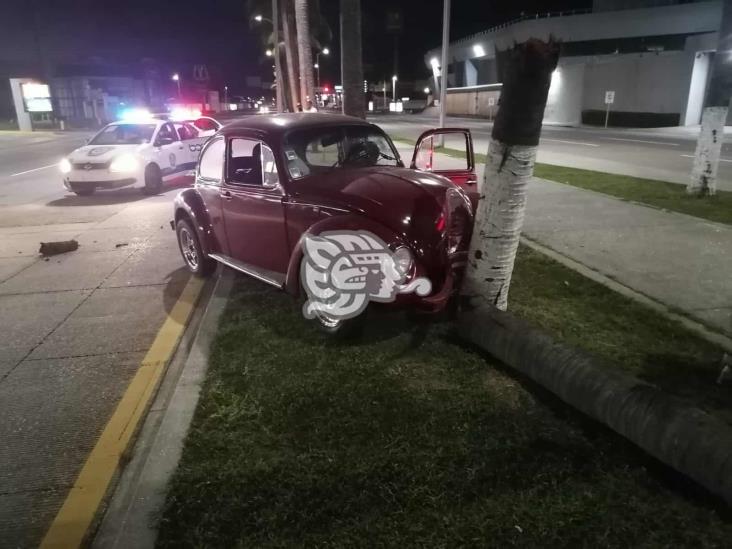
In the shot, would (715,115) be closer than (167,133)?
Yes

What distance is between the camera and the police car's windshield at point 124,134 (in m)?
13.3

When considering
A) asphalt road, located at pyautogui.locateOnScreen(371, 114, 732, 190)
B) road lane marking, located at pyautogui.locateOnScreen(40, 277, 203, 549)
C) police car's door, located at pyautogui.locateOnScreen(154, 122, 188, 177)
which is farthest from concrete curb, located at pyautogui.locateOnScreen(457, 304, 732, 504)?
police car's door, located at pyautogui.locateOnScreen(154, 122, 188, 177)

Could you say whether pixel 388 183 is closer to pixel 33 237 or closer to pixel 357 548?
pixel 357 548

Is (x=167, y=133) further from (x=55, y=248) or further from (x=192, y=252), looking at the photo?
(x=192, y=252)

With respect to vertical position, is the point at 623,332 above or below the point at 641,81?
below

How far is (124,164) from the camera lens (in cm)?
1238

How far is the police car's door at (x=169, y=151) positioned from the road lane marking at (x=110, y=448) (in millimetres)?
9056

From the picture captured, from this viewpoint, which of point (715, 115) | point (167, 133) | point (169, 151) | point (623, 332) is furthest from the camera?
point (167, 133)

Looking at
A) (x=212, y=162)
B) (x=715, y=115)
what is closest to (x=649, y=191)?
(x=715, y=115)

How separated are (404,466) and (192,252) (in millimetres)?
4475

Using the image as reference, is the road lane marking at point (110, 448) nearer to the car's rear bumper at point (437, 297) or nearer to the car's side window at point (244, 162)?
the car's side window at point (244, 162)

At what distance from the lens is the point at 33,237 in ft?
30.0

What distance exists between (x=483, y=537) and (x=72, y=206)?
11.8 m

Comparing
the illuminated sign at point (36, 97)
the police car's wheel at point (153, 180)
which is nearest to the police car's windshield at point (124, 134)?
the police car's wheel at point (153, 180)
